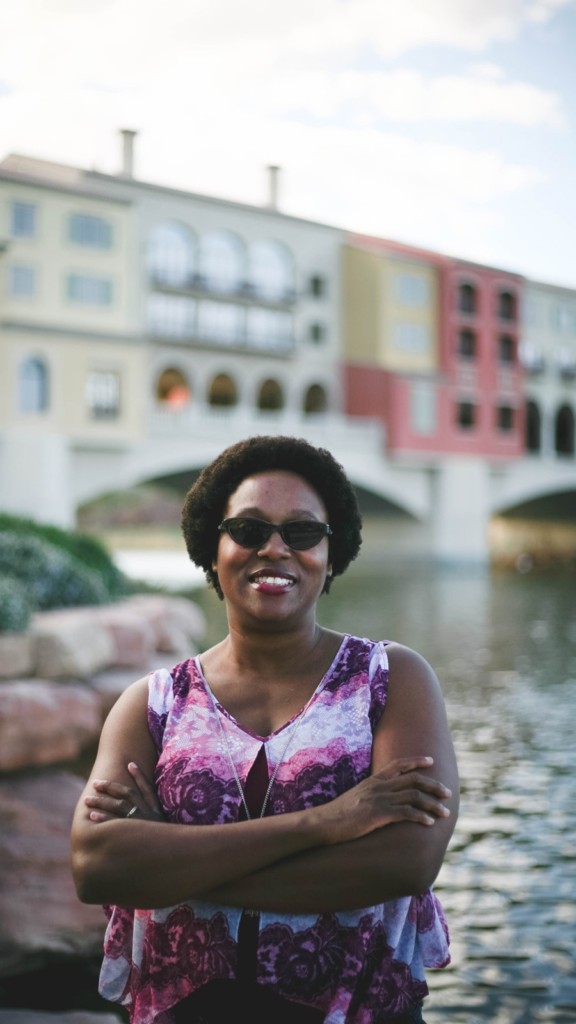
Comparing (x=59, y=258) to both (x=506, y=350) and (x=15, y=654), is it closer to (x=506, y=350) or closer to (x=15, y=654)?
(x=506, y=350)

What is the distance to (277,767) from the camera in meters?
2.02

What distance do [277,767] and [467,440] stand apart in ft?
129

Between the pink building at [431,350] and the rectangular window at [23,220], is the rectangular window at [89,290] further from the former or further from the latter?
the pink building at [431,350]

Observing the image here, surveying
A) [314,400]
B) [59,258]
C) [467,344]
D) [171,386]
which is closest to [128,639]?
[59,258]

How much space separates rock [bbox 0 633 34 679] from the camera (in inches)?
244

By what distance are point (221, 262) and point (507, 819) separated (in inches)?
1305

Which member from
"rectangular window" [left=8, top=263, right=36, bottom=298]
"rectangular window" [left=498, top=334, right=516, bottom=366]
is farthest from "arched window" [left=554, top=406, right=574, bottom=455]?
"rectangular window" [left=8, top=263, right=36, bottom=298]

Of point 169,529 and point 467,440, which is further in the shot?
point 169,529

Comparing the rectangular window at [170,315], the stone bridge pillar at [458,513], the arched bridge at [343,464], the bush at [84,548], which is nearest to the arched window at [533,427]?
the arched bridge at [343,464]

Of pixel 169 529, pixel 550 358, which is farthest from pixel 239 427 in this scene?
pixel 550 358

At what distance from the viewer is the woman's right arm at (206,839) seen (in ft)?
6.26

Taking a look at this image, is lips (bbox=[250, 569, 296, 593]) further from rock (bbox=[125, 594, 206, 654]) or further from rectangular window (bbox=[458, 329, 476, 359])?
rectangular window (bbox=[458, 329, 476, 359])

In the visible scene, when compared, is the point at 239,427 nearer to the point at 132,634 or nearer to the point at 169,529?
the point at 169,529

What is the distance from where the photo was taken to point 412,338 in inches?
1558
